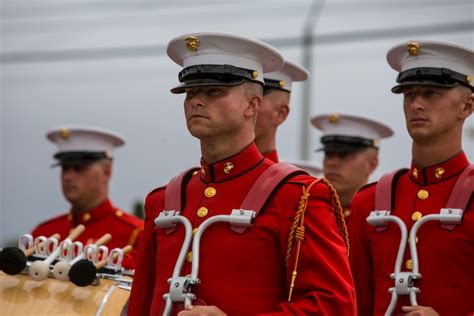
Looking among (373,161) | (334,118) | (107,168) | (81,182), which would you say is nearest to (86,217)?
(81,182)

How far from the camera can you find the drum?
5.57 metres

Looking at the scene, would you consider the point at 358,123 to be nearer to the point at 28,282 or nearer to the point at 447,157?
the point at 447,157

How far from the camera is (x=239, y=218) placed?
4.80m

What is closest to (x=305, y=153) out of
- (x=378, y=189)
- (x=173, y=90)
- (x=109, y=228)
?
(x=109, y=228)

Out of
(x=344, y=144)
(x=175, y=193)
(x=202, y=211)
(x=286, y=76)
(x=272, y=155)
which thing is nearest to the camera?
(x=202, y=211)

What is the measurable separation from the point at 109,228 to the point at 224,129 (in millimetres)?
4248

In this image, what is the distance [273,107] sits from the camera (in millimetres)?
6773

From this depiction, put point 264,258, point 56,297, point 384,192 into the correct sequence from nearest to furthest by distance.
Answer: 1. point 264,258
2. point 56,297
3. point 384,192

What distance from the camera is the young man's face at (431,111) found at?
5859mm

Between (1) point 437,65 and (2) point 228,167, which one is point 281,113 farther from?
(2) point 228,167

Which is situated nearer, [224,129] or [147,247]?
[224,129]

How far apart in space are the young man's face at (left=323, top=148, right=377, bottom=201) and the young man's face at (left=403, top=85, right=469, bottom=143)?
2.14 m

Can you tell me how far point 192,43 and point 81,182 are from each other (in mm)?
4259

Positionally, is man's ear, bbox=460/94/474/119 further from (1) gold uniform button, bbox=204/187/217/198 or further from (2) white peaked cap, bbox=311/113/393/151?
(2) white peaked cap, bbox=311/113/393/151
